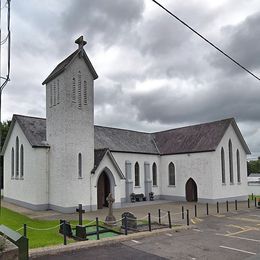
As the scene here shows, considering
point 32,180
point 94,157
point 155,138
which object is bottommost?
point 32,180

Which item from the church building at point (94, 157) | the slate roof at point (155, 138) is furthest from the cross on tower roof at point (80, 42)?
the slate roof at point (155, 138)

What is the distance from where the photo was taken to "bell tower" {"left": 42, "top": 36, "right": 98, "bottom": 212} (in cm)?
2350

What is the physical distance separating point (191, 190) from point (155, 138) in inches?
359

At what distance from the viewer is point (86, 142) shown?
24.8m

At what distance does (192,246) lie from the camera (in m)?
12.5

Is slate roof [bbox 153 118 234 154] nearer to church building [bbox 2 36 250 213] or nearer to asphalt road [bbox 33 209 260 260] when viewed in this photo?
church building [bbox 2 36 250 213]

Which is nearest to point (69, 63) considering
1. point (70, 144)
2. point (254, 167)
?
point (70, 144)

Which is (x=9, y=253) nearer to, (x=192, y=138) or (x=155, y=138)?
(x=192, y=138)

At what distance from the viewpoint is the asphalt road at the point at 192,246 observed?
11047 mm

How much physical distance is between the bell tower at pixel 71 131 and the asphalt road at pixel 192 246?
10207 millimetres

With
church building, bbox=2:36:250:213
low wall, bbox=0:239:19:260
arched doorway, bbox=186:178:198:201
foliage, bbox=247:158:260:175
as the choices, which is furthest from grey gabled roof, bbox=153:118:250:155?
foliage, bbox=247:158:260:175

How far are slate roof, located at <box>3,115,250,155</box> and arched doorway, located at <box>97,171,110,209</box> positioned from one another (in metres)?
2.27

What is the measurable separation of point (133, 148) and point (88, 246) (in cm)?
2176

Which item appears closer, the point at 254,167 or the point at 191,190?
the point at 191,190
